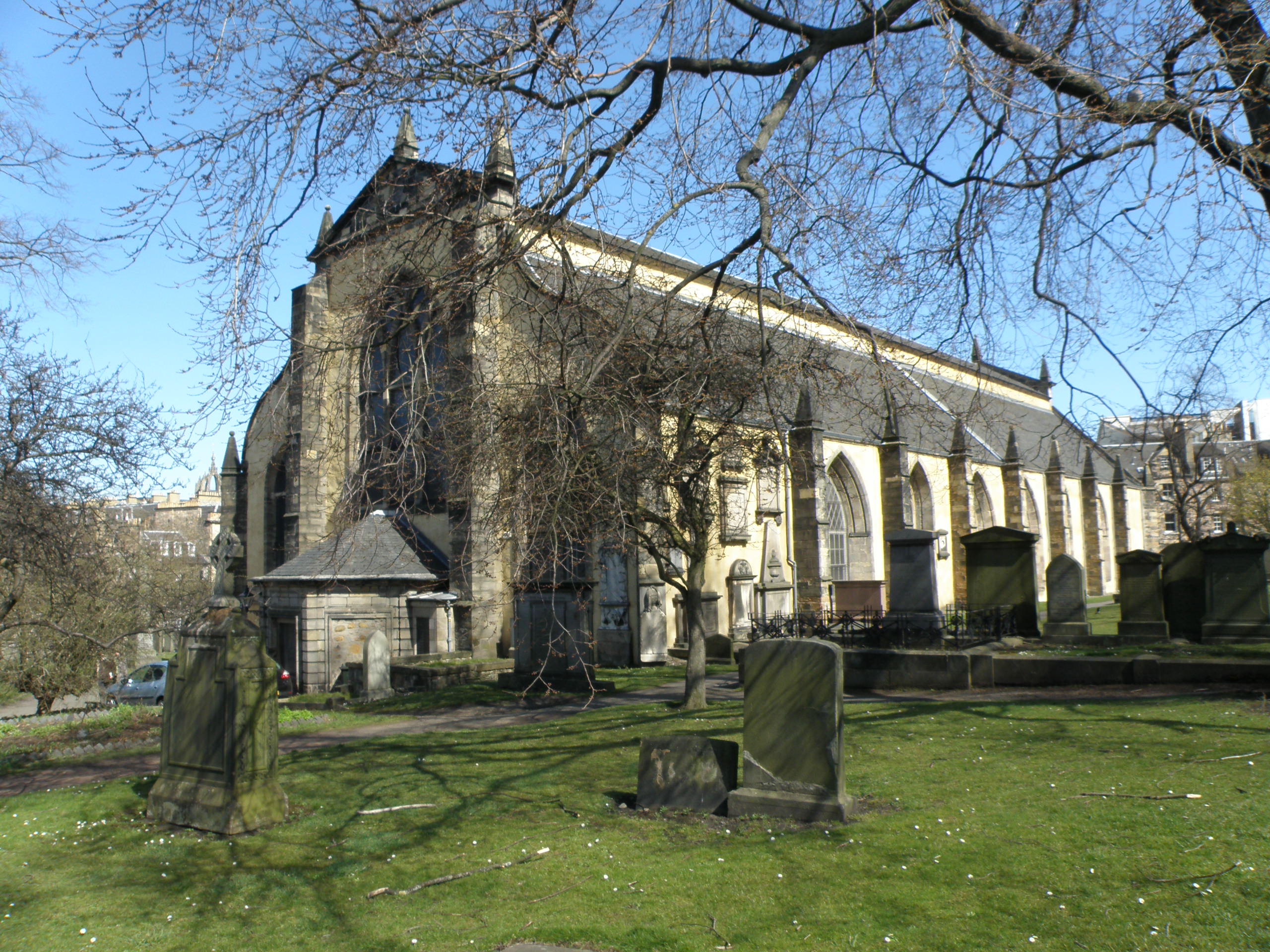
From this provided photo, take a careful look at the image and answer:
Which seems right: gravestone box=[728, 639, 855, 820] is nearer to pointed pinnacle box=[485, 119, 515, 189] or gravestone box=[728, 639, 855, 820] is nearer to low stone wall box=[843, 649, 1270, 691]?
pointed pinnacle box=[485, 119, 515, 189]

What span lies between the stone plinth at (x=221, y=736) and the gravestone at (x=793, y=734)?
13.5 feet

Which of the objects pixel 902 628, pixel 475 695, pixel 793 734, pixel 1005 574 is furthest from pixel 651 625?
pixel 793 734

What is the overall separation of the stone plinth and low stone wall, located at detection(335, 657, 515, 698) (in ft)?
31.3

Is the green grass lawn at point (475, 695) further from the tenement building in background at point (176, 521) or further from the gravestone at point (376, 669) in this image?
the tenement building in background at point (176, 521)

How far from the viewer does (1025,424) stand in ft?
148

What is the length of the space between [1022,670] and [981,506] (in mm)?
24933

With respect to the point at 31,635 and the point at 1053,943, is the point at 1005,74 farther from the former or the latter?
the point at 31,635

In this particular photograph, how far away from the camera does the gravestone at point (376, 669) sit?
1714 centimetres

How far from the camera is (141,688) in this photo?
21719 mm

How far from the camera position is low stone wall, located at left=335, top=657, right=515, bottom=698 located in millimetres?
18156

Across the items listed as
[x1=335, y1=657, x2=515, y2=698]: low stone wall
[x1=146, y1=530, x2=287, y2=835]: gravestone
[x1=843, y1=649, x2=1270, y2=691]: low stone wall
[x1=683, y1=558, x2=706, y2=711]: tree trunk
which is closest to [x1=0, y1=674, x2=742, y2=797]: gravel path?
[x1=683, y1=558, x2=706, y2=711]: tree trunk

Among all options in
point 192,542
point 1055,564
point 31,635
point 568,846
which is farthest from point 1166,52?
point 192,542

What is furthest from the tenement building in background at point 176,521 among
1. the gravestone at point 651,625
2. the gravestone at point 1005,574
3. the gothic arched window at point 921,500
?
the gothic arched window at point 921,500

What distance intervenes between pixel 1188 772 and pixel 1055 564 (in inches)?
495
